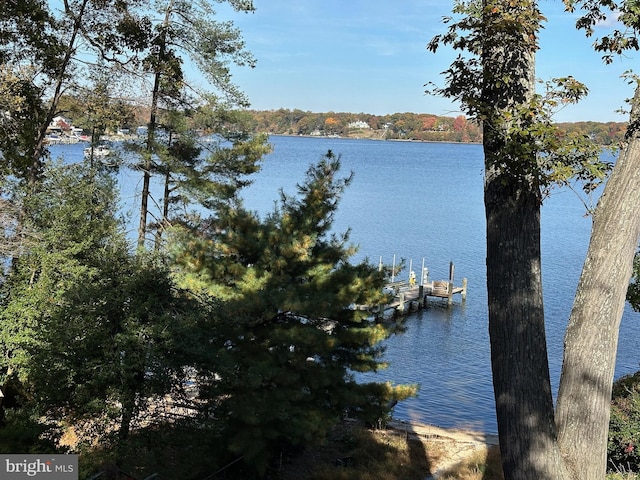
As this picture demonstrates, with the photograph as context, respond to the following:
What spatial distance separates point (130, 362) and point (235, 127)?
11562 millimetres

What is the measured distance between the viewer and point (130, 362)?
7.25m

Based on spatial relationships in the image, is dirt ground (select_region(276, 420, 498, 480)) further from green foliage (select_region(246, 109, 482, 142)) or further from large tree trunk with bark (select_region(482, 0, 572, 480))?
green foliage (select_region(246, 109, 482, 142))

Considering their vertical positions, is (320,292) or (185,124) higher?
(185,124)

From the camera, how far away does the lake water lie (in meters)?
19.8

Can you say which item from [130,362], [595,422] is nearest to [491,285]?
[595,422]

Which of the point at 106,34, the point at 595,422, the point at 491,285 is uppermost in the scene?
the point at 106,34

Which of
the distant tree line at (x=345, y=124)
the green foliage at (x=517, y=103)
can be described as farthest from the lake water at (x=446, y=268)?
the distant tree line at (x=345, y=124)

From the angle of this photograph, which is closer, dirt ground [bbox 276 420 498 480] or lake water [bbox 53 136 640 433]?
dirt ground [bbox 276 420 498 480]

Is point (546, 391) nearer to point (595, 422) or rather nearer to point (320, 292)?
point (595, 422)

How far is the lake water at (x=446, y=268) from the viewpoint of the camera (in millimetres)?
19812

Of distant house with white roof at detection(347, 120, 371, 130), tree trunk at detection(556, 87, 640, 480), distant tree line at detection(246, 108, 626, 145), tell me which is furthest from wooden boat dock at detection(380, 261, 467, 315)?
distant house with white roof at detection(347, 120, 371, 130)

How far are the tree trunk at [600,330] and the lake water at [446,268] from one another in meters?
9.11

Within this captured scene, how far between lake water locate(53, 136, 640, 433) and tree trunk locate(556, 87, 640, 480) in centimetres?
911

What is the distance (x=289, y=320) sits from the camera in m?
10.6
